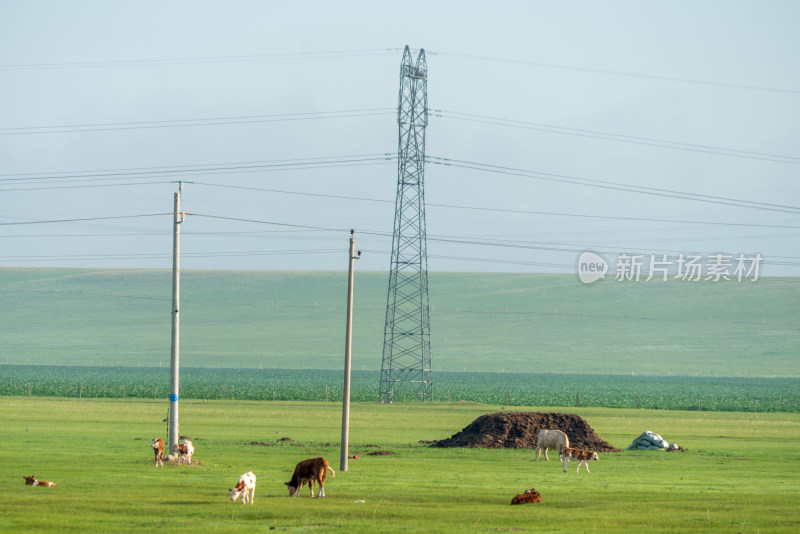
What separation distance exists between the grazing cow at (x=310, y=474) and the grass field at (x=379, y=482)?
552mm

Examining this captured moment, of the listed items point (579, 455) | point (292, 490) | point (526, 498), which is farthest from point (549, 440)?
point (292, 490)

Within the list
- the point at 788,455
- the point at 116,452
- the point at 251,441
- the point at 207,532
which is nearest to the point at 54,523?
the point at 207,532

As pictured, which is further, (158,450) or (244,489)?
(158,450)

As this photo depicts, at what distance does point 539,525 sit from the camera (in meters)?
24.7

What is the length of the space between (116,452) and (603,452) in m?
23.0

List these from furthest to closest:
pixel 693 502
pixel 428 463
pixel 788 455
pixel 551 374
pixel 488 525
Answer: pixel 551 374, pixel 788 455, pixel 428 463, pixel 693 502, pixel 488 525

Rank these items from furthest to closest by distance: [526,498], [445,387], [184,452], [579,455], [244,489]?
[445,387] < [579,455] < [184,452] < [526,498] < [244,489]

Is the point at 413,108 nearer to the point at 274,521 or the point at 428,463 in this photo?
the point at 428,463

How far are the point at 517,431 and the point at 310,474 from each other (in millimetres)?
24926

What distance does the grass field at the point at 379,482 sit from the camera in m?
24.6

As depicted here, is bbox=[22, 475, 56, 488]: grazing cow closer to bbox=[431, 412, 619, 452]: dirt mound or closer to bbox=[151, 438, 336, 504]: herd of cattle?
bbox=[151, 438, 336, 504]: herd of cattle

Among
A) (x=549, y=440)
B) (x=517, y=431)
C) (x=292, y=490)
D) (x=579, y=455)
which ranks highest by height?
(x=292, y=490)

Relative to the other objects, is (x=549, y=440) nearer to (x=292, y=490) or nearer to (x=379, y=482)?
(x=379, y=482)

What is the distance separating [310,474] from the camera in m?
29.1
